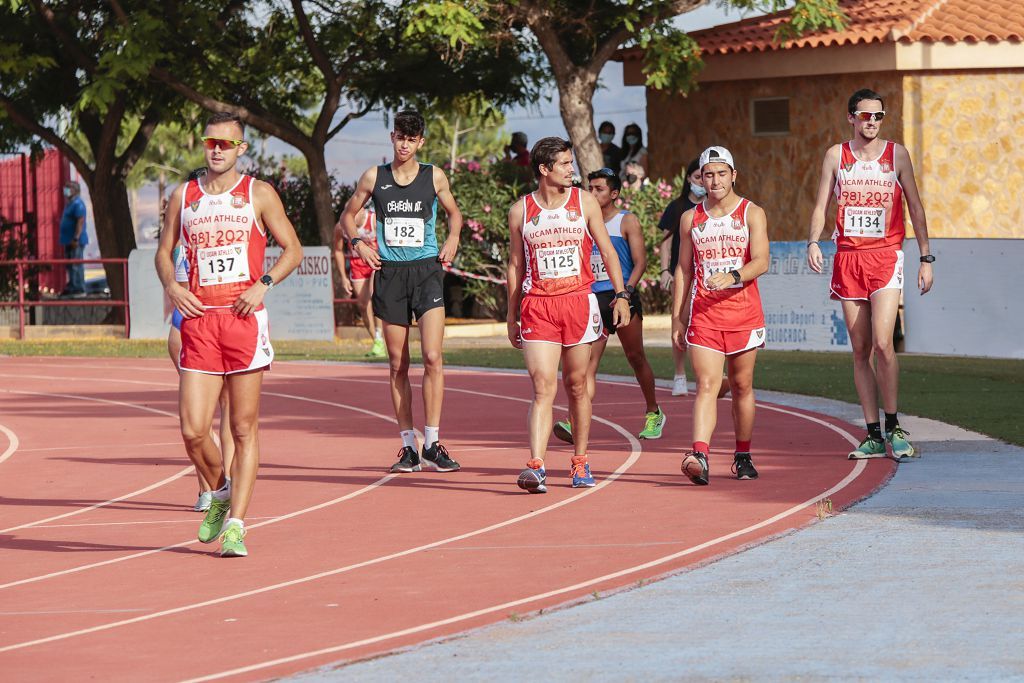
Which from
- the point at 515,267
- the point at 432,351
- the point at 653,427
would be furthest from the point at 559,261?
the point at 653,427

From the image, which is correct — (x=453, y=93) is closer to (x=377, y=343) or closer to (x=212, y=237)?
(x=377, y=343)

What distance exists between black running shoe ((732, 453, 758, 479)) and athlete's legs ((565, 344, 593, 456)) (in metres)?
0.93

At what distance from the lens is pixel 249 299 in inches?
336

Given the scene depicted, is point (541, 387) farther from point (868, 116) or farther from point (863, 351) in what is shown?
point (868, 116)

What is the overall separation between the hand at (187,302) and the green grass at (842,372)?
19.2 ft

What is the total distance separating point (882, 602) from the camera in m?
7.03

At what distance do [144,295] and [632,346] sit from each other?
17391 mm

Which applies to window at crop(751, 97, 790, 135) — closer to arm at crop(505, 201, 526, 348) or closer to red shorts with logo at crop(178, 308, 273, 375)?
arm at crop(505, 201, 526, 348)

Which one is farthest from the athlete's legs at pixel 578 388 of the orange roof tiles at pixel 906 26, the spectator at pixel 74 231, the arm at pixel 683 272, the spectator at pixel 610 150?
the spectator at pixel 74 231

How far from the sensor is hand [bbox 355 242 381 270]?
11.4 meters

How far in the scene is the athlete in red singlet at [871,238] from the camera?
37.3ft

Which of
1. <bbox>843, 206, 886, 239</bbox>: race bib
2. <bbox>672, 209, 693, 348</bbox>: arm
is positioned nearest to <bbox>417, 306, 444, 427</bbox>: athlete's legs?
<bbox>672, 209, 693, 348</bbox>: arm

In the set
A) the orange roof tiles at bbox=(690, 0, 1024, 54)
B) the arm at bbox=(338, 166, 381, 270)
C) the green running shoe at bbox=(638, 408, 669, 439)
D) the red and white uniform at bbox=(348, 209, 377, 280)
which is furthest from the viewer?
the orange roof tiles at bbox=(690, 0, 1024, 54)

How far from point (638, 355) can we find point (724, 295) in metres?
2.68
